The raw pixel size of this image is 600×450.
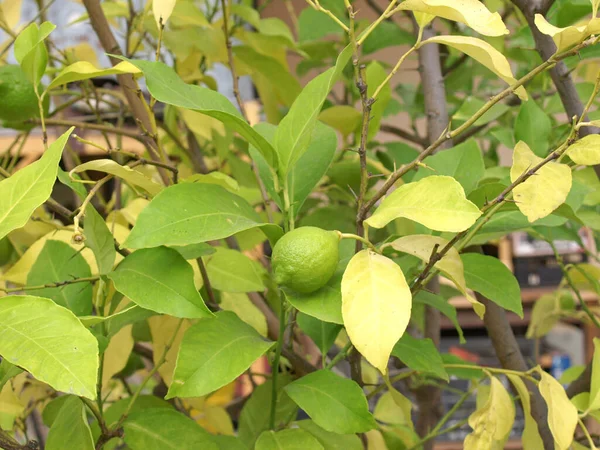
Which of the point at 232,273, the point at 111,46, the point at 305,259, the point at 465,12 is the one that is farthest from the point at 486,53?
the point at 111,46

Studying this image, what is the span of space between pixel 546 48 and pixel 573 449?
0.94 ft

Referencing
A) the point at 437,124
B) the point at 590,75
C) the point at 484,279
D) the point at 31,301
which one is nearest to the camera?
the point at 31,301

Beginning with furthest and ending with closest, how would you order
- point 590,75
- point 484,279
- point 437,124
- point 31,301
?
1. point 590,75
2. point 437,124
3. point 484,279
4. point 31,301

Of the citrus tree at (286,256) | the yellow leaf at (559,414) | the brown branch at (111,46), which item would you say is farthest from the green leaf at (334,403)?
the brown branch at (111,46)

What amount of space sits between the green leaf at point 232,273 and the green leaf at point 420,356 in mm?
105

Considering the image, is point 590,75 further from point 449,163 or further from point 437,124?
point 449,163

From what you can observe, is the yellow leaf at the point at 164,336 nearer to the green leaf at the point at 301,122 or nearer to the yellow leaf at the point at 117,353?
the yellow leaf at the point at 117,353

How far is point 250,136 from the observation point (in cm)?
35

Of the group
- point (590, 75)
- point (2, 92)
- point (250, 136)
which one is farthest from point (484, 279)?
point (590, 75)

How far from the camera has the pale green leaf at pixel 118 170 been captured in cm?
35

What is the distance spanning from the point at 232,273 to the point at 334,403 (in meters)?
0.14

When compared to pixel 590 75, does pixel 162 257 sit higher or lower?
higher

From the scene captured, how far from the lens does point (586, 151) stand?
1.10 feet

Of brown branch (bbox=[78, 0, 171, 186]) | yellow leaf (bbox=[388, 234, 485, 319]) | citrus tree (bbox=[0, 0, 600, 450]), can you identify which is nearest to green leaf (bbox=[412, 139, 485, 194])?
citrus tree (bbox=[0, 0, 600, 450])
